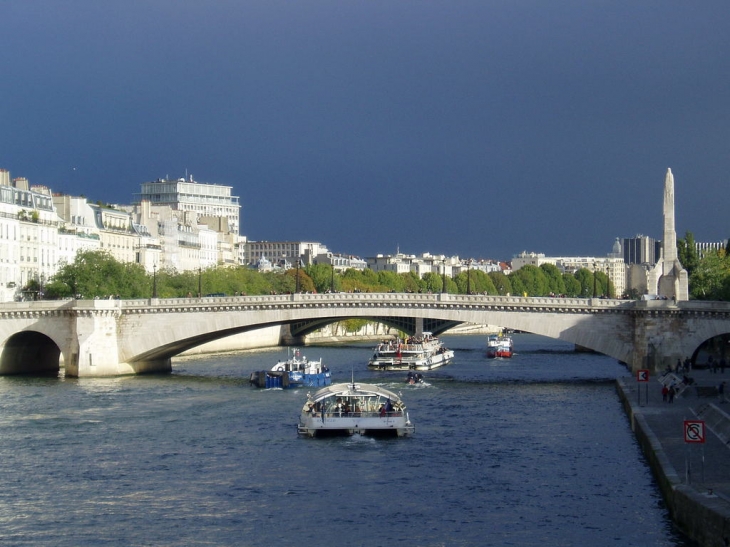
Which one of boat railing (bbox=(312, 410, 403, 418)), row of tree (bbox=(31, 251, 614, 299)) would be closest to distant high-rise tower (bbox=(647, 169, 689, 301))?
row of tree (bbox=(31, 251, 614, 299))

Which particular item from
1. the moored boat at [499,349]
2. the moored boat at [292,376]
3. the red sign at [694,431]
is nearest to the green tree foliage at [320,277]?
the moored boat at [499,349]

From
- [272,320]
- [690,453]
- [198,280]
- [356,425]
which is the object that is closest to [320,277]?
[198,280]

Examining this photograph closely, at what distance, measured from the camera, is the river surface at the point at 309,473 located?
1391 inches

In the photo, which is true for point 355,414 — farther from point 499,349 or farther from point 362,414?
point 499,349

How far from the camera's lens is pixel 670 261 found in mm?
96312

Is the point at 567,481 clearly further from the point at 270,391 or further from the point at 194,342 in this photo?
the point at 194,342

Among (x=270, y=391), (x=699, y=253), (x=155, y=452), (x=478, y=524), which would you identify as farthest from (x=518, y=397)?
(x=699, y=253)

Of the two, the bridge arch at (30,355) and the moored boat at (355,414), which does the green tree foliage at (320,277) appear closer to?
the bridge arch at (30,355)

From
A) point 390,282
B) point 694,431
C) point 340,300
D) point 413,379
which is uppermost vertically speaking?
point 390,282

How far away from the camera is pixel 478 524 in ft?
118

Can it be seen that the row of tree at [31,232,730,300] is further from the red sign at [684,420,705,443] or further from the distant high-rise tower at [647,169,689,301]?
the red sign at [684,420,705,443]

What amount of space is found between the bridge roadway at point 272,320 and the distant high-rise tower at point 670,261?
56.3 ft

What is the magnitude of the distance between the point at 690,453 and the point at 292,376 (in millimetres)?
38403

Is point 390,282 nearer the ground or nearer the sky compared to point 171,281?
nearer the sky
